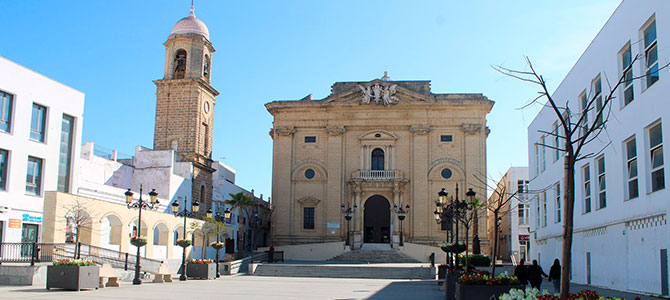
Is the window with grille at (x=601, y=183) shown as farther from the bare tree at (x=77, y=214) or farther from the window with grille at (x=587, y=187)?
the bare tree at (x=77, y=214)

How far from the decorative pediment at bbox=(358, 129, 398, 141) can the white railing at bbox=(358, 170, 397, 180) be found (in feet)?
8.95

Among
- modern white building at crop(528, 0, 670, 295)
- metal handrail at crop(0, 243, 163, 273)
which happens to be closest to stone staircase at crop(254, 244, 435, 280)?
modern white building at crop(528, 0, 670, 295)

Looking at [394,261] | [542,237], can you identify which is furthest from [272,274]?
[542,237]

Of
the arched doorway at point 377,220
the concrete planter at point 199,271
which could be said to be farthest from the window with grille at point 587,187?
the arched doorway at point 377,220

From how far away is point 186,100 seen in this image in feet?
167

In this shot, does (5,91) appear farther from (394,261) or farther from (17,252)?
(394,261)

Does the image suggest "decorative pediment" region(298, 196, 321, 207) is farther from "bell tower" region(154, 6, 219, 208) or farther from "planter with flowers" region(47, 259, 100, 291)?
"planter with flowers" region(47, 259, 100, 291)

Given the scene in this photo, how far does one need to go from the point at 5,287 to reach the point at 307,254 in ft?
103

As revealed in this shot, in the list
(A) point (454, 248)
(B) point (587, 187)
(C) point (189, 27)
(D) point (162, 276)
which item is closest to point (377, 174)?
(C) point (189, 27)

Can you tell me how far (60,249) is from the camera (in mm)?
24938

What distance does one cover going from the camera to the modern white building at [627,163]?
718 inches

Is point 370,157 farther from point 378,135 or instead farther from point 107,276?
point 107,276

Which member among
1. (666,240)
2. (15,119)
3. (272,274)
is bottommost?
(272,274)

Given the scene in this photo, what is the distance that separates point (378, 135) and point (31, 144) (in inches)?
1222
